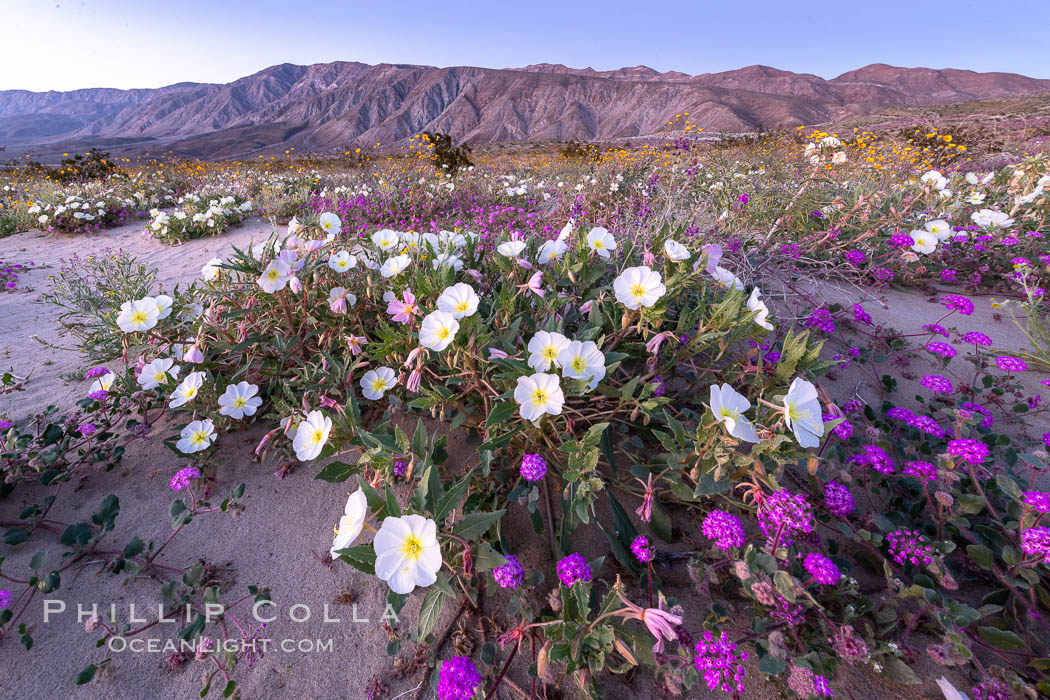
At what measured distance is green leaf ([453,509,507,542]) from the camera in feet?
3.81

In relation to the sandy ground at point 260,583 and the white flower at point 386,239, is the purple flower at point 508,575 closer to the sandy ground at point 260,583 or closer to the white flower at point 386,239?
the sandy ground at point 260,583

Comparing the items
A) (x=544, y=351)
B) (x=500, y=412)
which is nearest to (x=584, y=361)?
(x=544, y=351)

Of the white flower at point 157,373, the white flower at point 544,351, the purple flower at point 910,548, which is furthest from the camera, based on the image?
the white flower at point 157,373

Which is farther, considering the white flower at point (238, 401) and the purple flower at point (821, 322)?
the purple flower at point (821, 322)

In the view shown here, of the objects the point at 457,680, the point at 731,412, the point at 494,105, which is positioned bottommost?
the point at 457,680

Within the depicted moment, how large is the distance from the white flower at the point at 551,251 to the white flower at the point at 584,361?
803 mm

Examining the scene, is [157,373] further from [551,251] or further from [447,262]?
[551,251]

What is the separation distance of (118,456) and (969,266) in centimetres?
564

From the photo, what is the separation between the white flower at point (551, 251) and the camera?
2.07 meters

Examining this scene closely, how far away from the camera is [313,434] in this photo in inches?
58.3

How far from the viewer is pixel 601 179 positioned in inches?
246

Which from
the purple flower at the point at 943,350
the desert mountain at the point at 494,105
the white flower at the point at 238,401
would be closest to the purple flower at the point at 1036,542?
the purple flower at the point at 943,350

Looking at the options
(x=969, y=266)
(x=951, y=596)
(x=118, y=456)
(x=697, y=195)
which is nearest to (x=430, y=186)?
(x=697, y=195)

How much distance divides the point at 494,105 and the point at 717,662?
116103 millimetres
